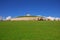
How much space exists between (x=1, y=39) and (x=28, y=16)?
83.8 meters

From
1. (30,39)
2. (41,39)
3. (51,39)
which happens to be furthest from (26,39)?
(51,39)

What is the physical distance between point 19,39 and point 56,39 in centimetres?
369

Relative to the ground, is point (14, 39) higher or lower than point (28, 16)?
lower

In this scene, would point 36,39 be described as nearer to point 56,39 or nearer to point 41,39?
point 41,39

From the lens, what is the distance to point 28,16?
98.2m

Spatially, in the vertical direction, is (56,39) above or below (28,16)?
below

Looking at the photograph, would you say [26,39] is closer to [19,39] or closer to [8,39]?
[19,39]

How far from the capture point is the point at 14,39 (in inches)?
570

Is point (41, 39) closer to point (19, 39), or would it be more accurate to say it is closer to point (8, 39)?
point (19, 39)

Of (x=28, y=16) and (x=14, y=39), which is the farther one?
(x=28, y=16)

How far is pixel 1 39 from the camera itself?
574 inches

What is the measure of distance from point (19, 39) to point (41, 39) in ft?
7.26

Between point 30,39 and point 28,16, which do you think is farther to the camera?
point 28,16

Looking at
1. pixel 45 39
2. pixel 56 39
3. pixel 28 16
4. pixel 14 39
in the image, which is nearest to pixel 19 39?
pixel 14 39
